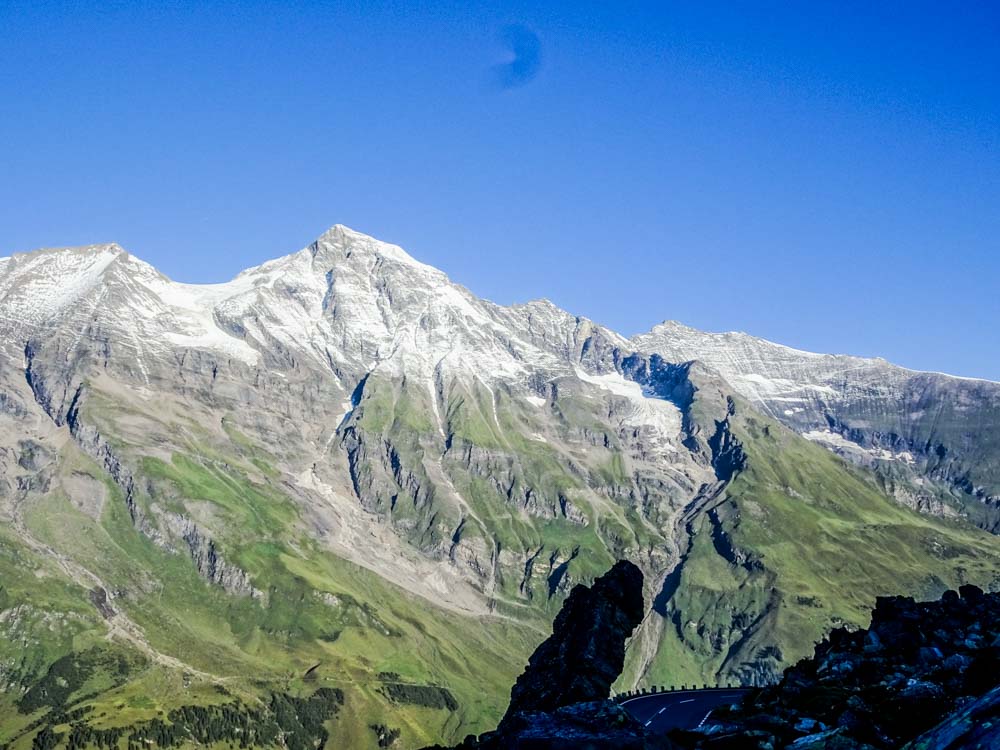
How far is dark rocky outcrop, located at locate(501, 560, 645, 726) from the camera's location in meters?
70.2

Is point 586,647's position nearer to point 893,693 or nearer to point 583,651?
point 583,651

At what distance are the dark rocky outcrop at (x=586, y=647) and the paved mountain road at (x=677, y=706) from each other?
48.9 metres

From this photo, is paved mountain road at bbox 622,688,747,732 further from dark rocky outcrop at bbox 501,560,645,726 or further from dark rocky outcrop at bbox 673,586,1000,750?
dark rocky outcrop at bbox 501,560,645,726

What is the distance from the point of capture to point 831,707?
2287 inches

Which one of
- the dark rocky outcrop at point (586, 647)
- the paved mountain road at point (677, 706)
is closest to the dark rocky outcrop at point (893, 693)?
the dark rocky outcrop at point (586, 647)

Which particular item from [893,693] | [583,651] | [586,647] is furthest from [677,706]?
[893,693]

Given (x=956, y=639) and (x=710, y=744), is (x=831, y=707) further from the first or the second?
(x=956, y=639)

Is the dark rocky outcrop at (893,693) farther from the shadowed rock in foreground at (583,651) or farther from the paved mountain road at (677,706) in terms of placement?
the paved mountain road at (677,706)

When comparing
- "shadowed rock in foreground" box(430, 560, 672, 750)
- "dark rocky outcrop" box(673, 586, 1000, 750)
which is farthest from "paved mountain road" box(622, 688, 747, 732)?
"shadowed rock in foreground" box(430, 560, 672, 750)

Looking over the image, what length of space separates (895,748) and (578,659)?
3947 cm

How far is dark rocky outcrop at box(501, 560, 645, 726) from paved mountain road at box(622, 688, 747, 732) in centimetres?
4886

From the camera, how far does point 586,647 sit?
72938 millimetres

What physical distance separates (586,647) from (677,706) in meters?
93.4

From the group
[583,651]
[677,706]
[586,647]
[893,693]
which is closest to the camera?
[893,693]
